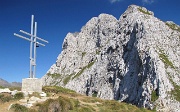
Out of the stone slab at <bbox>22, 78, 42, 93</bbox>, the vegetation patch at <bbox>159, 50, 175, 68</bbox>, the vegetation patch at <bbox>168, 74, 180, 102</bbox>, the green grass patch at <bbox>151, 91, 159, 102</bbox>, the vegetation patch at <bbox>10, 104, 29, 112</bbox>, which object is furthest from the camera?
the vegetation patch at <bbox>159, 50, 175, 68</bbox>

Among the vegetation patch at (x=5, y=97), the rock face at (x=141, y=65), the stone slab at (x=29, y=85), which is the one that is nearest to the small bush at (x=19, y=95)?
the vegetation patch at (x=5, y=97)

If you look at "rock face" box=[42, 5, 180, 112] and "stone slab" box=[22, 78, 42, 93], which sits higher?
"rock face" box=[42, 5, 180, 112]

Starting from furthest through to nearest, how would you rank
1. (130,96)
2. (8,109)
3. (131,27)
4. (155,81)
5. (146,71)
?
(131,27) → (130,96) → (146,71) → (155,81) → (8,109)

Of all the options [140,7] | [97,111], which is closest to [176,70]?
[140,7]

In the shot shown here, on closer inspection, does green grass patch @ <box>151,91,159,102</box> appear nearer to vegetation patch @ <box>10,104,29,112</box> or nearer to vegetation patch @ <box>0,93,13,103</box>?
vegetation patch @ <box>0,93,13,103</box>

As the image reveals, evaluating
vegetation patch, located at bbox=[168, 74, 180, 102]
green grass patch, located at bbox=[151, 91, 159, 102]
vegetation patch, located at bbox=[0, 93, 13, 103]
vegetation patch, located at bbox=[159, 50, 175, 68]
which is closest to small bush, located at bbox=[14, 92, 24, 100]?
vegetation patch, located at bbox=[0, 93, 13, 103]

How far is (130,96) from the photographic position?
137875mm

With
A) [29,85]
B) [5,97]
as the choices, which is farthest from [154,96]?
[5,97]

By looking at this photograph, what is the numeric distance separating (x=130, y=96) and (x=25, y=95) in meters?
106

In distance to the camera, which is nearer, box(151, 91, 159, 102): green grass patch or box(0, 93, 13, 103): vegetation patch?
Answer: box(0, 93, 13, 103): vegetation patch

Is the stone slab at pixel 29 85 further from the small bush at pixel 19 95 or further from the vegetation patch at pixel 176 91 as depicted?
the vegetation patch at pixel 176 91

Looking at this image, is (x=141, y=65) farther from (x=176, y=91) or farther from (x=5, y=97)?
(x=5, y=97)

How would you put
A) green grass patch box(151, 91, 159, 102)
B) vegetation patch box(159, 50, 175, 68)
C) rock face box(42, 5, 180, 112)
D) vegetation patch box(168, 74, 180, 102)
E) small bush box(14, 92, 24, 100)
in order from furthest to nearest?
vegetation patch box(159, 50, 175, 68), rock face box(42, 5, 180, 112), green grass patch box(151, 91, 159, 102), vegetation patch box(168, 74, 180, 102), small bush box(14, 92, 24, 100)

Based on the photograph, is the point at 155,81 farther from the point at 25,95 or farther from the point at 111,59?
the point at 25,95
